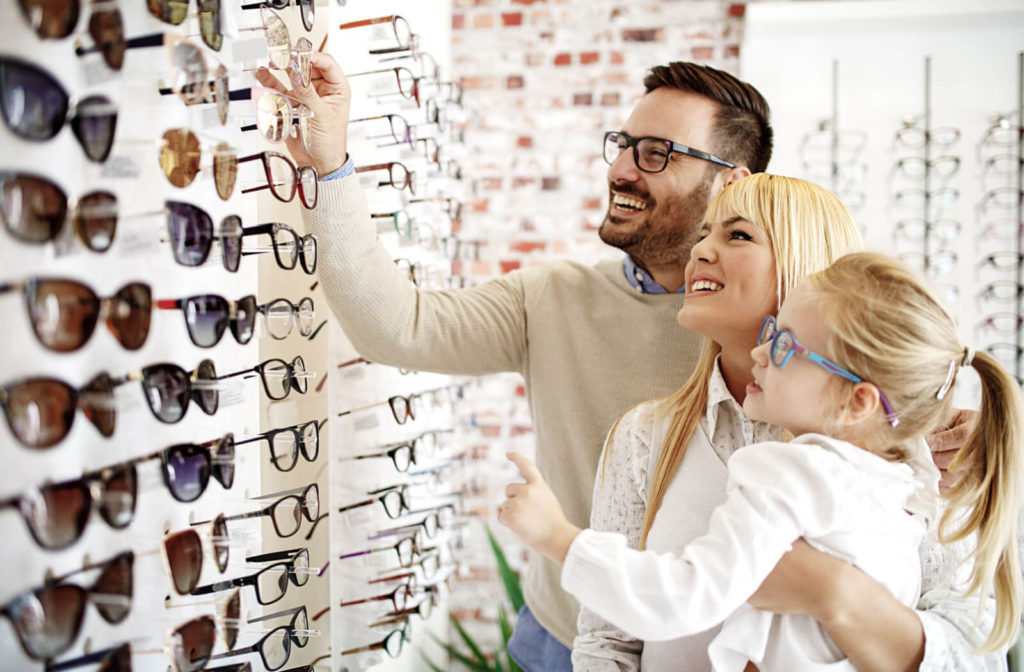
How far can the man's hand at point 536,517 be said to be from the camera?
106cm

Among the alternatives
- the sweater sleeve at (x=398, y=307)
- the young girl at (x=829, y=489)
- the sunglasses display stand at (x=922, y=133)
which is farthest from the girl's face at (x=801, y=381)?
the sunglasses display stand at (x=922, y=133)

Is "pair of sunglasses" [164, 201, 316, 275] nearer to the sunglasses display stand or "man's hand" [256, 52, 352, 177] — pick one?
"man's hand" [256, 52, 352, 177]

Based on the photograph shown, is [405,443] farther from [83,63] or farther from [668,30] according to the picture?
[668,30]

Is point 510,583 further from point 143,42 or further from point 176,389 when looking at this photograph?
point 143,42

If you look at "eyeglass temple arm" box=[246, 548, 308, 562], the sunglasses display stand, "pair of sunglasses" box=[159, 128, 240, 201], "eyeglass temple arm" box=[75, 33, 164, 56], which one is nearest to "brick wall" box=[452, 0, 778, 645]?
the sunglasses display stand

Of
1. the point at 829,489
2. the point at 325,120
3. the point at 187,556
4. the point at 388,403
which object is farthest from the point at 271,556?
the point at 829,489

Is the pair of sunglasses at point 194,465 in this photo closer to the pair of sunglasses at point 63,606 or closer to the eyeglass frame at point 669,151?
the pair of sunglasses at point 63,606

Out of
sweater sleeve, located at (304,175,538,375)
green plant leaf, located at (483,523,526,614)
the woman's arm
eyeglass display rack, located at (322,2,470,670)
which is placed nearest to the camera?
the woman's arm

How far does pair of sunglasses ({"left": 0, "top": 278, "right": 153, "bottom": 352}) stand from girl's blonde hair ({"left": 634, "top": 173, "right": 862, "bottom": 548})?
2.72 feet

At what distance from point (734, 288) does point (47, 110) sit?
1.01 meters

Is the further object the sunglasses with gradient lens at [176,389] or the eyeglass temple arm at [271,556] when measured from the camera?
the eyeglass temple arm at [271,556]

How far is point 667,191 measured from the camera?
6.15 feet

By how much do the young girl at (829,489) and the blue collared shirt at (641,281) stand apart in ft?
2.32

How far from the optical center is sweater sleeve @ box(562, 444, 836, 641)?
958mm
